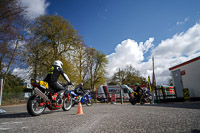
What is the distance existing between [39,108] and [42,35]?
17.9 m

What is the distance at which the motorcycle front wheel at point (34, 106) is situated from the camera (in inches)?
155

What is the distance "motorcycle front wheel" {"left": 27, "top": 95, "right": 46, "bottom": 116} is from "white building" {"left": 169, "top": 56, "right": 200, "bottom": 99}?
1195 cm

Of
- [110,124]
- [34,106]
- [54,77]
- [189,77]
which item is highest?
[189,77]

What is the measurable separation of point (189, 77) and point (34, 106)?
40.7 feet

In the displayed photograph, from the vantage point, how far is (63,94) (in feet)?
17.0

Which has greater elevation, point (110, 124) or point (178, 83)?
point (178, 83)

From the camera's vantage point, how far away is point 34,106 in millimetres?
4168

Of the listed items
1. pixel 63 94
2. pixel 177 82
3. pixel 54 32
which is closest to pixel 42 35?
pixel 54 32

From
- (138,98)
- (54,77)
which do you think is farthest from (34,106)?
(138,98)

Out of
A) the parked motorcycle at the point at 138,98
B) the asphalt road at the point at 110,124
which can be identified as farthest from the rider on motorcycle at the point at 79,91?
the asphalt road at the point at 110,124

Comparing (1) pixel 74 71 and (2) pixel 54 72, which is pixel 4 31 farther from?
(1) pixel 74 71

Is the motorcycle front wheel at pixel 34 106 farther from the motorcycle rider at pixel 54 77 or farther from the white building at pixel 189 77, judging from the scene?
the white building at pixel 189 77

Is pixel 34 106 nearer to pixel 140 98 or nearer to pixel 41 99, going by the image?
pixel 41 99

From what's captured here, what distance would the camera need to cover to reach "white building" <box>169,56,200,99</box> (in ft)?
36.1
